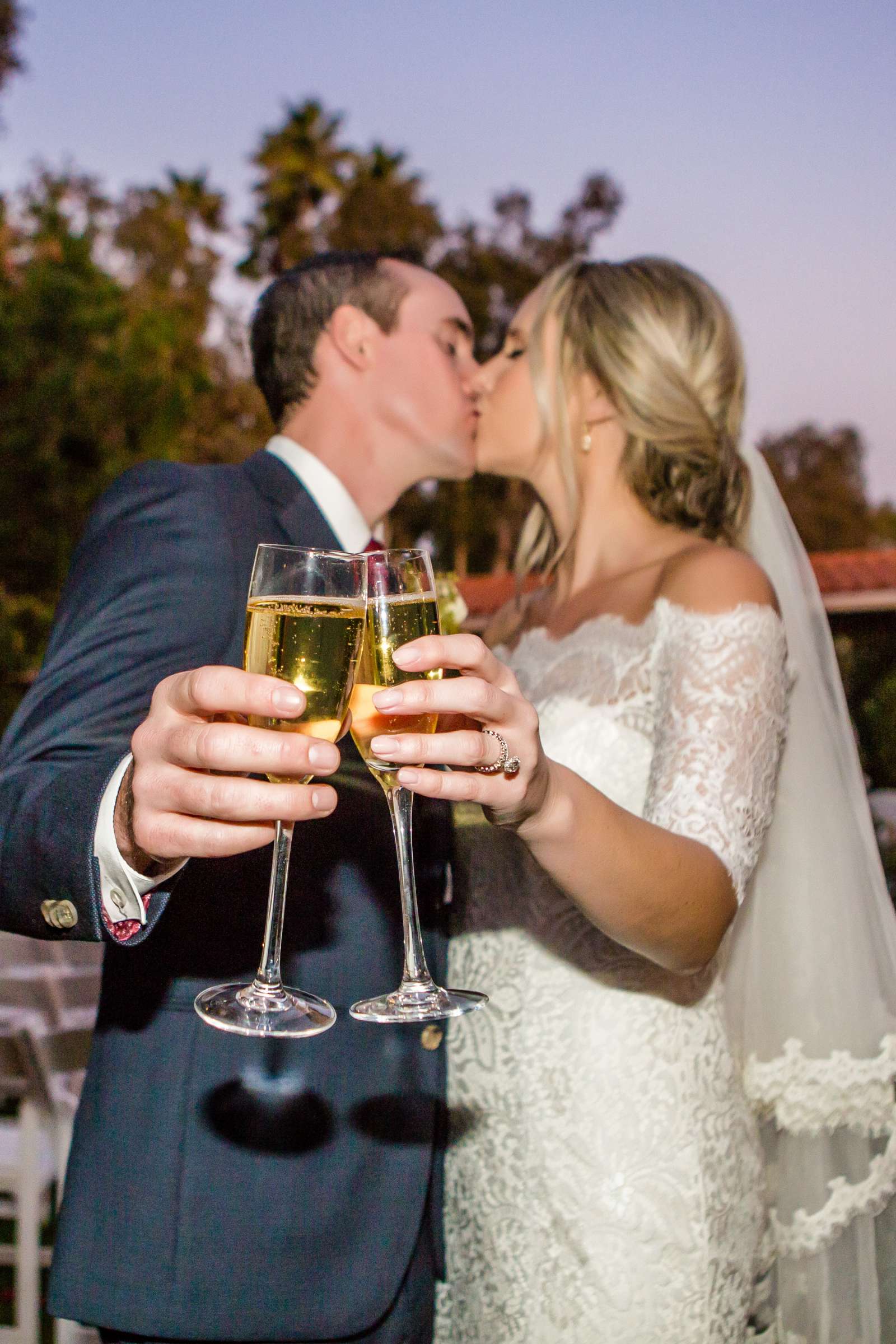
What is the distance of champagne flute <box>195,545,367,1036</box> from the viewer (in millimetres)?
1210

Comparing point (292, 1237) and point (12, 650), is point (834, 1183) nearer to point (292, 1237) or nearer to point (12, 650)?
point (292, 1237)

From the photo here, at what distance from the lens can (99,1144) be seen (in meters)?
1.99

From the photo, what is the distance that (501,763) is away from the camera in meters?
1.29

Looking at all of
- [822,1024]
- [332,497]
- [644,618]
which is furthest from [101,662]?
[822,1024]

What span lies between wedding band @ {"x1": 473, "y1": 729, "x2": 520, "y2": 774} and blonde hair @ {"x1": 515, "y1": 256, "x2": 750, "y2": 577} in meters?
1.70

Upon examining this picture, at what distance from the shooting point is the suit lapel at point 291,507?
90.2 inches

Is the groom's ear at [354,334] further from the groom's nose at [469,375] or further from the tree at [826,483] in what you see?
the tree at [826,483]

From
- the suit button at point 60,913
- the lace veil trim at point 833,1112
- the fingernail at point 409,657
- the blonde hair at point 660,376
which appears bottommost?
the lace veil trim at point 833,1112

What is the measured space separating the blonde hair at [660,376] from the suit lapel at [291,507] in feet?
2.79

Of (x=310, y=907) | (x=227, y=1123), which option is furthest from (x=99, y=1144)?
(x=310, y=907)

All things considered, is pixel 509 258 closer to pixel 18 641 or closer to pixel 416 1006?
pixel 18 641

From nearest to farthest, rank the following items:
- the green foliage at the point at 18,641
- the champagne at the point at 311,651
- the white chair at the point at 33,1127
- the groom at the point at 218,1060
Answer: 1. the champagne at the point at 311,651
2. the groom at the point at 218,1060
3. the white chair at the point at 33,1127
4. the green foliage at the point at 18,641

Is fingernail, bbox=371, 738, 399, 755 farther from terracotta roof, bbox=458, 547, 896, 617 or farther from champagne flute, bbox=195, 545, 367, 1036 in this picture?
terracotta roof, bbox=458, 547, 896, 617

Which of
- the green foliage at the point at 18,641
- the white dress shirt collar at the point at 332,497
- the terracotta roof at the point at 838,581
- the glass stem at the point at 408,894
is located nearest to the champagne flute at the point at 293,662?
the glass stem at the point at 408,894
